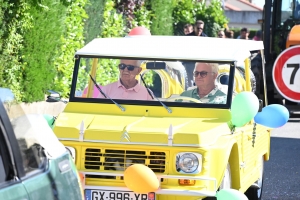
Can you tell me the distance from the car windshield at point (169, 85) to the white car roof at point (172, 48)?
0.21 feet

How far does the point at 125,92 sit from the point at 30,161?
3.98 metres

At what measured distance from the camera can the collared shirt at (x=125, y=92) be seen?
321 inches

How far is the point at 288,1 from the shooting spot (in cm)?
1998

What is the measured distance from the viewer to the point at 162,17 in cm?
2445

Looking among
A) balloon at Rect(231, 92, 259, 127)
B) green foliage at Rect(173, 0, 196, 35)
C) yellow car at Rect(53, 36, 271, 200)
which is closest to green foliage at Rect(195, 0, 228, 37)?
green foliage at Rect(173, 0, 196, 35)

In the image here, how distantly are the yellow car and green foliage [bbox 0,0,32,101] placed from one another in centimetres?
526

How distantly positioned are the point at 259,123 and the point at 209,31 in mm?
21775

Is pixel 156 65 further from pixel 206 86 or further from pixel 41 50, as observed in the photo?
pixel 41 50

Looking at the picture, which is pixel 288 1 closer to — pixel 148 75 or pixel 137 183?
pixel 148 75

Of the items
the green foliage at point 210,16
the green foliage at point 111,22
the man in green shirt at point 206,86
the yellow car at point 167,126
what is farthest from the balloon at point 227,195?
the green foliage at point 210,16

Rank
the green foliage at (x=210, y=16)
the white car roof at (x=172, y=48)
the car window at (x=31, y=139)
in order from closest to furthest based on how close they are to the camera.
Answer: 1. the car window at (x=31, y=139)
2. the white car roof at (x=172, y=48)
3. the green foliage at (x=210, y=16)

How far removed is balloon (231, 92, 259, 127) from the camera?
25.2 ft

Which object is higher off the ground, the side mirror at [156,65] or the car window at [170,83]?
the side mirror at [156,65]

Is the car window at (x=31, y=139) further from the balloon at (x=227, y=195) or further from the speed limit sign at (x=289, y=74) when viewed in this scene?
the speed limit sign at (x=289, y=74)
